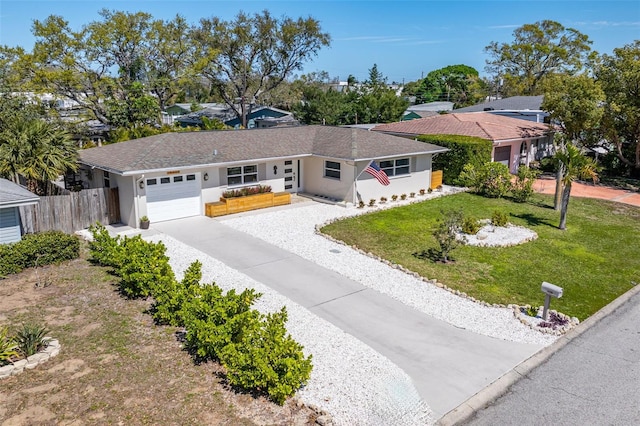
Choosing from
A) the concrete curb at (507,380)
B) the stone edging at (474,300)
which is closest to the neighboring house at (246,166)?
the stone edging at (474,300)

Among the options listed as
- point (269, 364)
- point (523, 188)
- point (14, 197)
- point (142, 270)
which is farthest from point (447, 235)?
point (14, 197)

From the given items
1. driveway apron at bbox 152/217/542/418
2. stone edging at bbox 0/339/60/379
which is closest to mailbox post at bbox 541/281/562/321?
driveway apron at bbox 152/217/542/418

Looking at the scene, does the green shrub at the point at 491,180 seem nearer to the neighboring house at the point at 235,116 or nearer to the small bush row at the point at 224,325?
the small bush row at the point at 224,325

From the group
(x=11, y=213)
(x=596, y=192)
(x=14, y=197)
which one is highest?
(x=14, y=197)

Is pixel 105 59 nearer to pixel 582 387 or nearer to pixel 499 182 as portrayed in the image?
pixel 499 182

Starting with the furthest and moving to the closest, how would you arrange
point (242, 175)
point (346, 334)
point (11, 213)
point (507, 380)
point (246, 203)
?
1. point (242, 175)
2. point (246, 203)
3. point (11, 213)
4. point (346, 334)
5. point (507, 380)

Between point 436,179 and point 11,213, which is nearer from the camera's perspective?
point 11,213

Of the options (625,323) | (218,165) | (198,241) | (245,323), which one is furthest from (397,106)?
(245,323)
